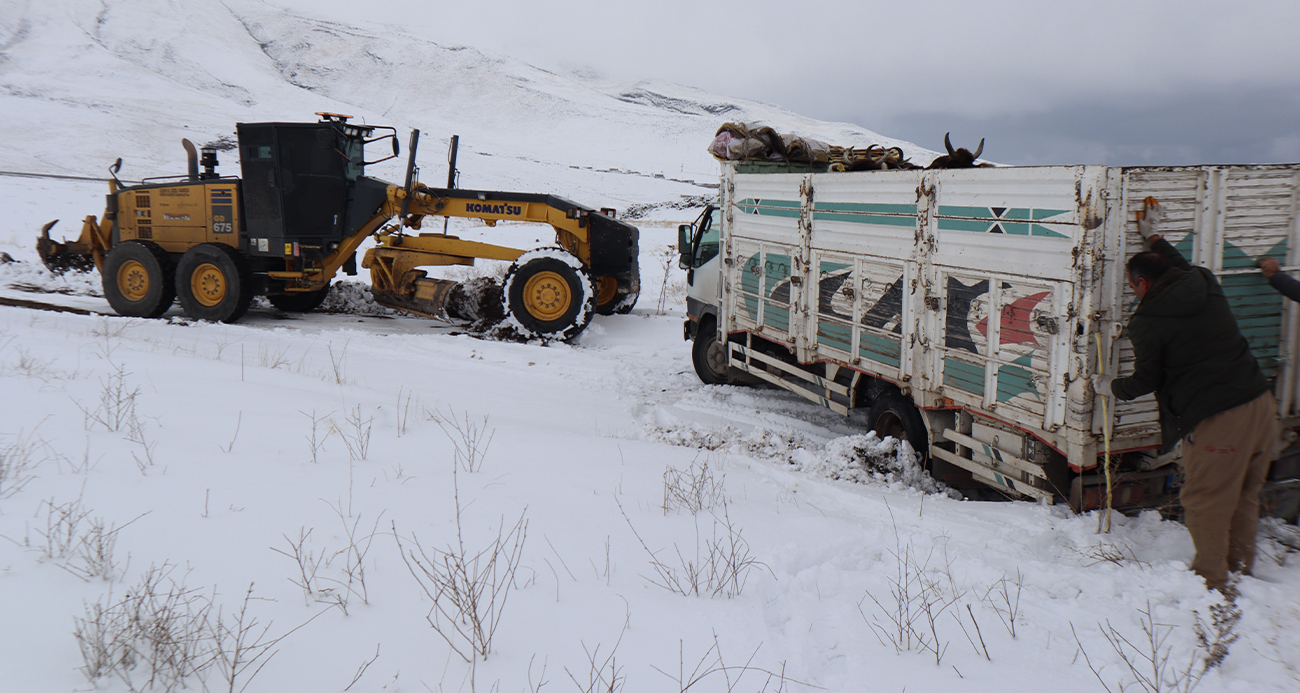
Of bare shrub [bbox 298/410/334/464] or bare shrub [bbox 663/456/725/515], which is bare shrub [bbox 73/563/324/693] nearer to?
bare shrub [bbox 298/410/334/464]

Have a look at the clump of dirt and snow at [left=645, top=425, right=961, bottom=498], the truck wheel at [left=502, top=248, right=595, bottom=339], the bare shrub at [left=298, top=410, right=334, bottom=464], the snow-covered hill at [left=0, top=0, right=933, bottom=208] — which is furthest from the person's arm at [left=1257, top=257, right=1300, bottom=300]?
the snow-covered hill at [left=0, top=0, right=933, bottom=208]

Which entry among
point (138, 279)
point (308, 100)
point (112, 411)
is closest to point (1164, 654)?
point (112, 411)

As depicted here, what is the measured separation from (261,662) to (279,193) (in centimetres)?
1031

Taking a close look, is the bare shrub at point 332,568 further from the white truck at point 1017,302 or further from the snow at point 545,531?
the white truck at point 1017,302

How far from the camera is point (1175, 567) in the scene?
392 cm

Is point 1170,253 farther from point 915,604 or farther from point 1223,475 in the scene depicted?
point 915,604

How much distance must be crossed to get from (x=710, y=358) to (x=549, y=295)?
2896 mm

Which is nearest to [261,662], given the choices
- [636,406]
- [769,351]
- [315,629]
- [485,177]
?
[315,629]

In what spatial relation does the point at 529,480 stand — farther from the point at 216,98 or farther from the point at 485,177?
the point at 216,98

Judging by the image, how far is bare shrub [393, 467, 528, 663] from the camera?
9.48 feet

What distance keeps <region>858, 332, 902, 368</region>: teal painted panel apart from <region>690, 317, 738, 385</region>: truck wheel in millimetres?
2833

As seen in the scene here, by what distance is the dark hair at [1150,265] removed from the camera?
153 inches

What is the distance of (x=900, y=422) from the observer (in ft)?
20.9

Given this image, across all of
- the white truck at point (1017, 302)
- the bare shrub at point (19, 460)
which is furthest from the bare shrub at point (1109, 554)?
the bare shrub at point (19, 460)
